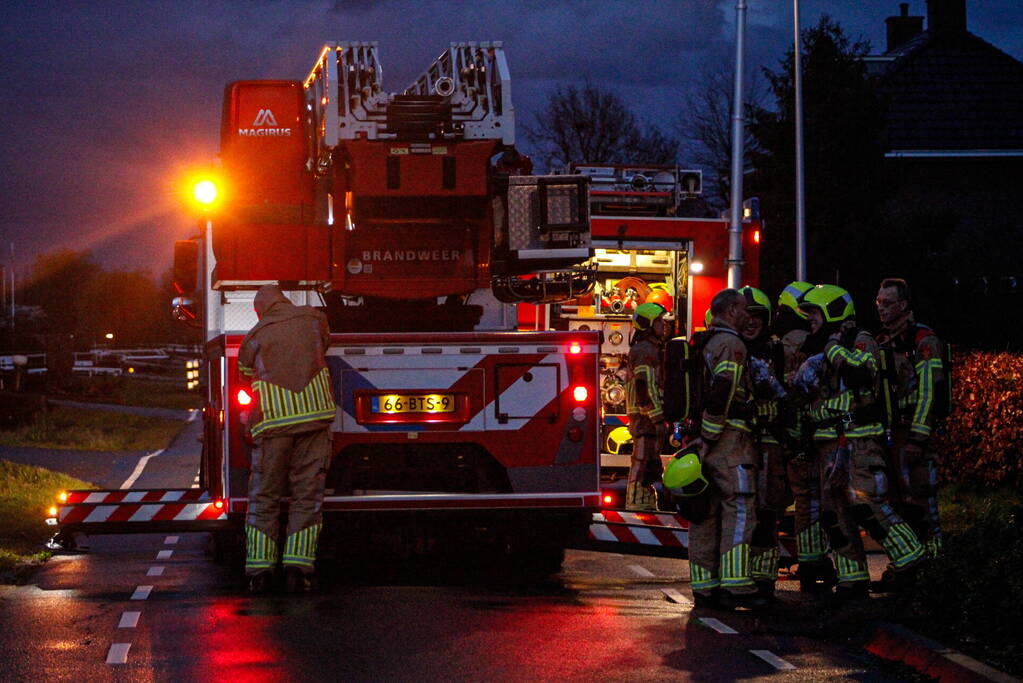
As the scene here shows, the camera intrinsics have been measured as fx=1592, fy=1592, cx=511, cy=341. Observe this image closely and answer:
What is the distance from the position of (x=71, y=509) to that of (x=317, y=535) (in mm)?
2105

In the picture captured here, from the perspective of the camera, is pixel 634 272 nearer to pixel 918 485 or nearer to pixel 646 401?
pixel 646 401

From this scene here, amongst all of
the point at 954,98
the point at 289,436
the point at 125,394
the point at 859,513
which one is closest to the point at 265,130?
the point at 289,436

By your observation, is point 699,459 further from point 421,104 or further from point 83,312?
point 83,312

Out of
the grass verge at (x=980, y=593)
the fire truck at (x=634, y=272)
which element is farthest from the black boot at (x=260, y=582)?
the fire truck at (x=634, y=272)

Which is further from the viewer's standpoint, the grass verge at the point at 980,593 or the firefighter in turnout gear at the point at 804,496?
the firefighter in turnout gear at the point at 804,496

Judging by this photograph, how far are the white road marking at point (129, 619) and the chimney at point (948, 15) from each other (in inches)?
1350

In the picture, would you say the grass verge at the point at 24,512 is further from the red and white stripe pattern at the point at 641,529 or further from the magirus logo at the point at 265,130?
the red and white stripe pattern at the point at 641,529

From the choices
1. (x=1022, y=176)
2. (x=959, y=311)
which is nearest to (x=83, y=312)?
(x=1022, y=176)

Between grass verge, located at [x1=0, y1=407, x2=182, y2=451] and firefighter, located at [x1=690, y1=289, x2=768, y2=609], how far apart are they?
18.9 metres

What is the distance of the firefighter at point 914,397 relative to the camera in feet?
32.5

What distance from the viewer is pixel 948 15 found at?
132 ft

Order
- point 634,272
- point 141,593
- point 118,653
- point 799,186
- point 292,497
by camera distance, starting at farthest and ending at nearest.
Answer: point 799,186 < point 634,272 < point 141,593 < point 292,497 < point 118,653

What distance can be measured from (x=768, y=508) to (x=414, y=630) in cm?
230

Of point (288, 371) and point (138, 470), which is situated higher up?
point (288, 371)
